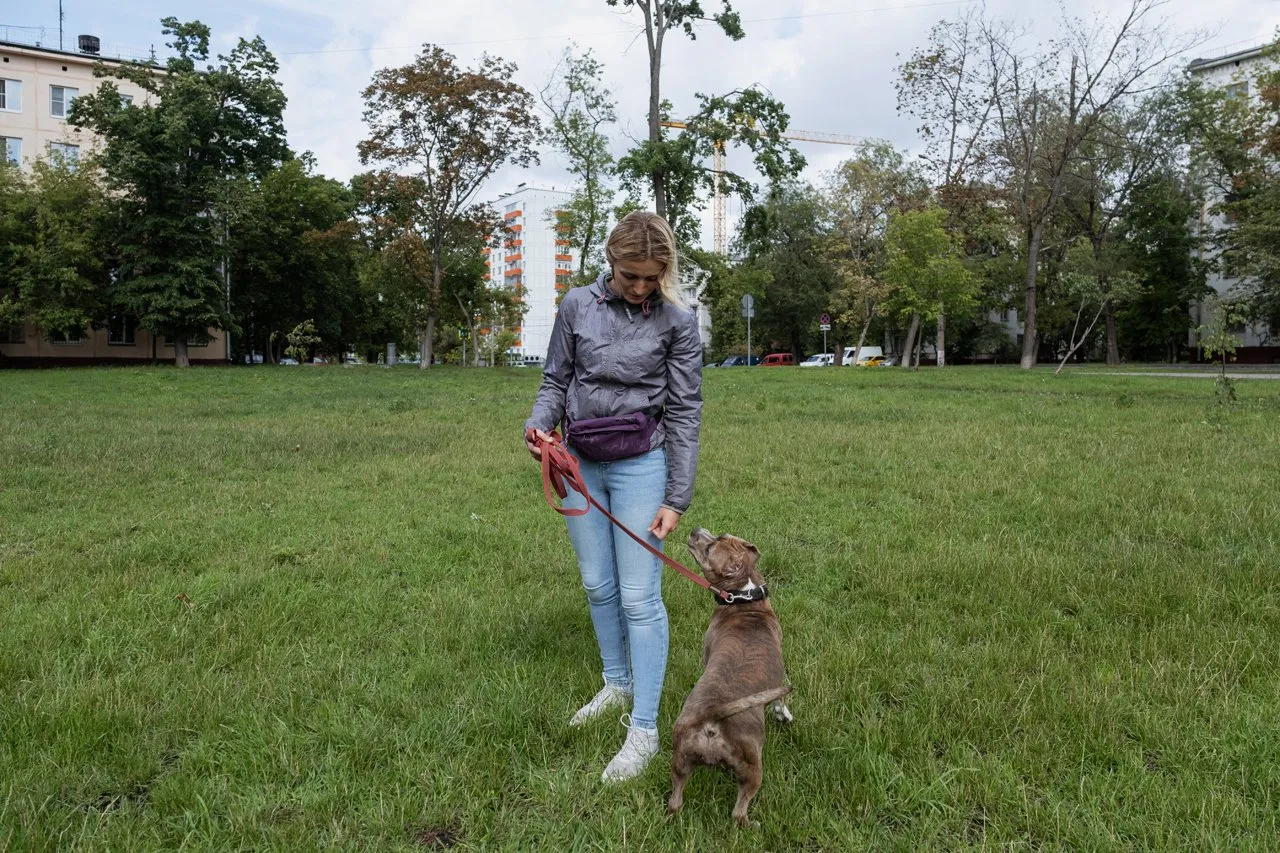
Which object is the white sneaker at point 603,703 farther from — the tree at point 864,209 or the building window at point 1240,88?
the building window at point 1240,88

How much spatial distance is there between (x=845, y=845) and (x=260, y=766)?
2.12 metres

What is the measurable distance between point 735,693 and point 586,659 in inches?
56.9

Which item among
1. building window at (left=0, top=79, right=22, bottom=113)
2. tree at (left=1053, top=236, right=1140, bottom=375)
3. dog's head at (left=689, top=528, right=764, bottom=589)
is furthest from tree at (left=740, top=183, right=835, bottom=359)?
dog's head at (left=689, top=528, right=764, bottom=589)

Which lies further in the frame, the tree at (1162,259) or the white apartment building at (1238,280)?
the tree at (1162,259)

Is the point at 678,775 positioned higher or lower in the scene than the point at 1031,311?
lower

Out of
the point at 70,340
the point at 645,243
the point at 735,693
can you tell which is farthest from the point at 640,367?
the point at 70,340

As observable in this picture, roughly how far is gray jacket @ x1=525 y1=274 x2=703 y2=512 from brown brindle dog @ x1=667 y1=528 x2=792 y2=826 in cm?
46

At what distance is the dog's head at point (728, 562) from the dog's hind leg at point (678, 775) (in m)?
0.76

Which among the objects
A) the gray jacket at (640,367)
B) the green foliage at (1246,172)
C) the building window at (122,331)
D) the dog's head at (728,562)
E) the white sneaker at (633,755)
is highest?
the green foliage at (1246,172)

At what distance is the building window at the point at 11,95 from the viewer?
4184cm

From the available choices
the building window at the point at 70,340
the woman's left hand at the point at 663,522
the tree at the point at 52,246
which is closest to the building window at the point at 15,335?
the building window at the point at 70,340

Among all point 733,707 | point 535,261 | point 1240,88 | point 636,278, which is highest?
point 535,261

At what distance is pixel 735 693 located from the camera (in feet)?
8.29

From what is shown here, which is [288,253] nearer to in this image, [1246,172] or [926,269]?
[926,269]
